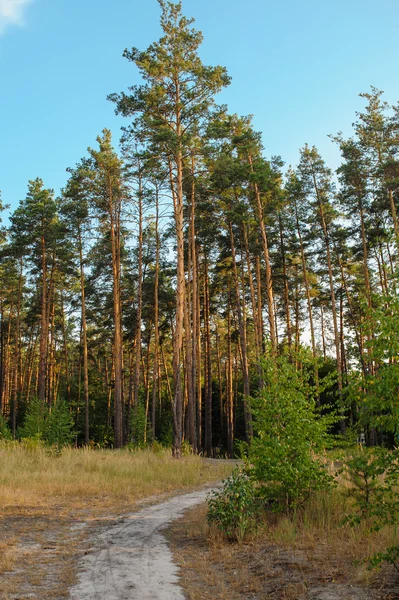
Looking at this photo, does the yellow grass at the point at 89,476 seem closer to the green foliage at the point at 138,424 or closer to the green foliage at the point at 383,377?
the green foliage at the point at 383,377

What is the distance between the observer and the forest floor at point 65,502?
5.81 m

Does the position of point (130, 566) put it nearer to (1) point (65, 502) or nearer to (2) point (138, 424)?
(1) point (65, 502)

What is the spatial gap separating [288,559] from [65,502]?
6.11 metres

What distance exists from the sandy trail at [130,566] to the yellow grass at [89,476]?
2360 mm

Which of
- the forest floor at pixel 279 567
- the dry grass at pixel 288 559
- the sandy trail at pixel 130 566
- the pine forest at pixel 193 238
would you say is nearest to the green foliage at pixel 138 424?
the pine forest at pixel 193 238

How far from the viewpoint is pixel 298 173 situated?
2856cm

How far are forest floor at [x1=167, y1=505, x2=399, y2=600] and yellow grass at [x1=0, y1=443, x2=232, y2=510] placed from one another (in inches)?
157

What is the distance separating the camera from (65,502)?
418 inches

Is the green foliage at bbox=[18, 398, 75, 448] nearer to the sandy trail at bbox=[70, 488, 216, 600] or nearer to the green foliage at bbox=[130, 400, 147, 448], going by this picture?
the green foliage at bbox=[130, 400, 147, 448]

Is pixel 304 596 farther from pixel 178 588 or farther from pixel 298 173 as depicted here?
pixel 298 173

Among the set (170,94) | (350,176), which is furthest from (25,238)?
(350,176)

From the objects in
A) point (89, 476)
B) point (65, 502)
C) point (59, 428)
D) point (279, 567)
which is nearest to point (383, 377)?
point (279, 567)

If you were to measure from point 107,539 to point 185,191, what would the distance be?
61.4ft

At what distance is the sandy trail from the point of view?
509cm
